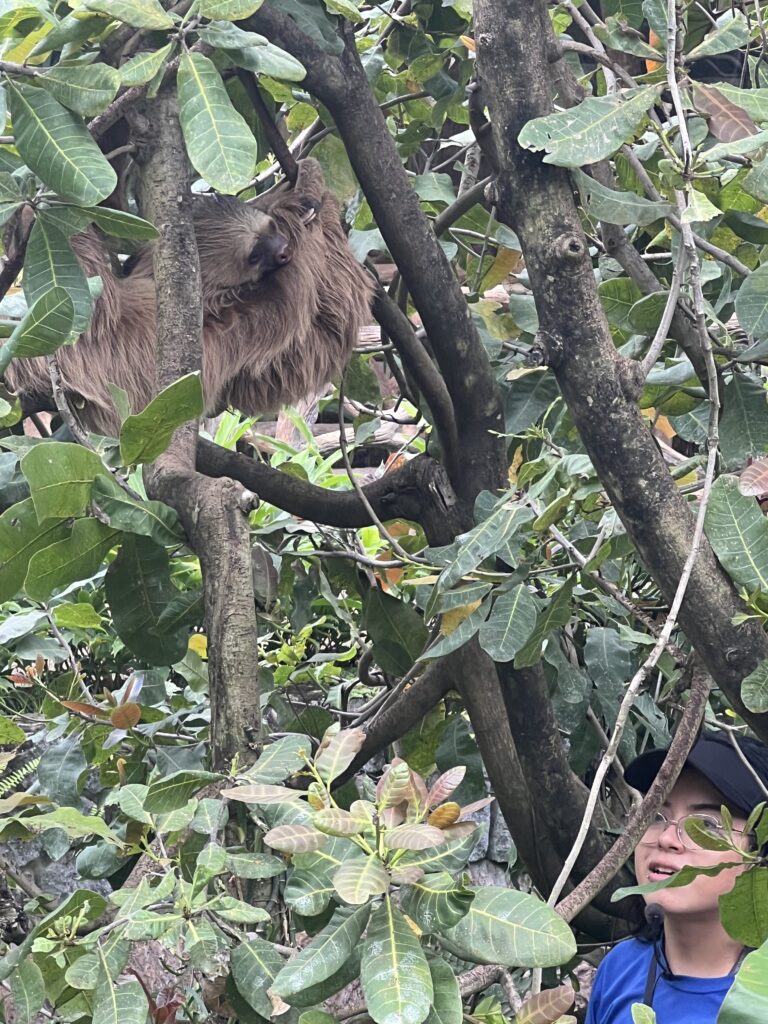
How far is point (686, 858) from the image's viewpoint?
1857 mm

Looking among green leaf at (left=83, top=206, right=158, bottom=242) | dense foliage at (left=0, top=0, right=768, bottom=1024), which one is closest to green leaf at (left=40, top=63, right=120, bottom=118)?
dense foliage at (left=0, top=0, right=768, bottom=1024)

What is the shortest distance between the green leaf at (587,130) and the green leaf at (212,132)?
0.33 metres

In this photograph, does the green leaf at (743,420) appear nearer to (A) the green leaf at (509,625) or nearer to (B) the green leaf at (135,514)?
(A) the green leaf at (509,625)

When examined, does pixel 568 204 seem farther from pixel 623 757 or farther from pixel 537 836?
pixel 623 757

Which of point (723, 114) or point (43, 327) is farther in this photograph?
point (723, 114)

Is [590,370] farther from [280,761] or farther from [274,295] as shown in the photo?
[274,295]

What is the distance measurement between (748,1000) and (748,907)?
473mm

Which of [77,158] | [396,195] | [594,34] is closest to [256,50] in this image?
[77,158]

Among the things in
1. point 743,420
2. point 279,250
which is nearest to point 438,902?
point 743,420

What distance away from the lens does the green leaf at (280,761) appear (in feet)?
3.52

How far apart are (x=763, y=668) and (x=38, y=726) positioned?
1822 millimetres

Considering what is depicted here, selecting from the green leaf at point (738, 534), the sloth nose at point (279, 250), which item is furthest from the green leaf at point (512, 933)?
the sloth nose at point (279, 250)

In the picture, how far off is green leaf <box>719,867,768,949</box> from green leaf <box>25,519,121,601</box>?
81cm

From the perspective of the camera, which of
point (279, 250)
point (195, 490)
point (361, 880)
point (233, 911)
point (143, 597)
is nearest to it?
point (361, 880)
